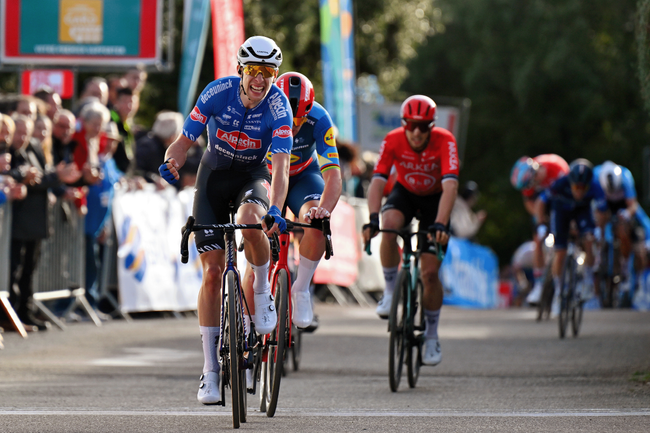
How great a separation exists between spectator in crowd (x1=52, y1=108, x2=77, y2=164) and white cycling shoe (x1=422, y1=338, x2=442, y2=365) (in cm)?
519

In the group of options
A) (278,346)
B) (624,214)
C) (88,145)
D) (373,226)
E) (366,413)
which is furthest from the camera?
(624,214)

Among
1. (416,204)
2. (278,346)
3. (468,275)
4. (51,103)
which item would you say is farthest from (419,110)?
(468,275)

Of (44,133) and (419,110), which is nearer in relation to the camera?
(419,110)

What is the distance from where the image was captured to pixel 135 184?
14086 mm

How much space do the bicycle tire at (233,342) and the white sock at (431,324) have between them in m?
3.03

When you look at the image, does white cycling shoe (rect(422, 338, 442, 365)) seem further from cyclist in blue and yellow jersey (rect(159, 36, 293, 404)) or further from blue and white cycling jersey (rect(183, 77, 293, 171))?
blue and white cycling jersey (rect(183, 77, 293, 171))

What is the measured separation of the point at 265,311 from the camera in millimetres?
7266

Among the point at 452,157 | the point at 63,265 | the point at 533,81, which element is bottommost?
the point at 63,265

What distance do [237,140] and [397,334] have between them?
2445 millimetres

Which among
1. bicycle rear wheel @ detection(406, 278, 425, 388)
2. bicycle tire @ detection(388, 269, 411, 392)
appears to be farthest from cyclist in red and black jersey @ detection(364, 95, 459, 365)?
bicycle tire @ detection(388, 269, 411, 392)

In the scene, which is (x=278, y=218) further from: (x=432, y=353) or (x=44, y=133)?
(x=44, y=133)

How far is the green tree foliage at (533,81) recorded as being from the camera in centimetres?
3706

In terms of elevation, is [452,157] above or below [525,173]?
above

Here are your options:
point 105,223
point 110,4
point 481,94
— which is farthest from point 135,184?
point 481,94
